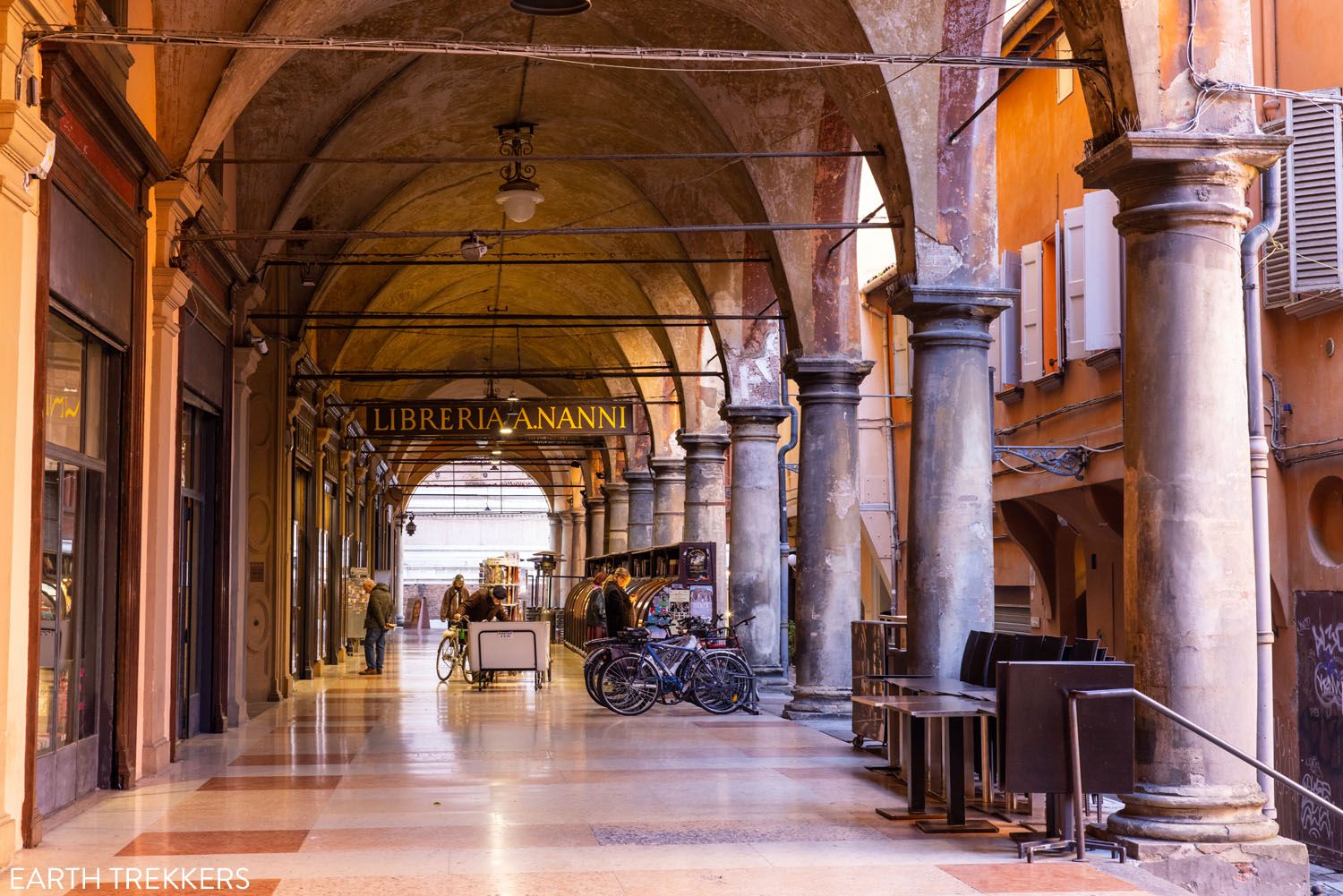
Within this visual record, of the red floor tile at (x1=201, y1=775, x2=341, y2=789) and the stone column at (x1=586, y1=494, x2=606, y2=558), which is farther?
the stone column at (x1=586, y1=494, x2=606, y2=558)

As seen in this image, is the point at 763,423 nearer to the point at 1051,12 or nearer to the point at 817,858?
the point at 1051,12

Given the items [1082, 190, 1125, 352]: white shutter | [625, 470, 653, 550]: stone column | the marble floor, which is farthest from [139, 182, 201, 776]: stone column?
[625, 470, 653, 550]: stone column

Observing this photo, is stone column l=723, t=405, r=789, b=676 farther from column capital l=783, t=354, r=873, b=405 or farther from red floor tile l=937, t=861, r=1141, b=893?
red floor tile l=937, t=861, r=1141, b=893

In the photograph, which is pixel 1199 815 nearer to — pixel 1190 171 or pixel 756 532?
pixel 1190 171

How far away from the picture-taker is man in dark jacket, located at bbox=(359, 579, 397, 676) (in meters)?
21.1

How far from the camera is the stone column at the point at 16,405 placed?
6488 millimetres

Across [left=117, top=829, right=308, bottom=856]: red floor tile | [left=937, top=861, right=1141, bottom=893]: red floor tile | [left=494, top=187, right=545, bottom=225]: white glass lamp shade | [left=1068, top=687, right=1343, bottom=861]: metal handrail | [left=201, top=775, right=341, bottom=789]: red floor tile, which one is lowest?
[left=201, top=775, right=341, bottom=789]: red floor tile

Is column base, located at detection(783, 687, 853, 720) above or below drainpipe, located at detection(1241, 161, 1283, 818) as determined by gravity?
below

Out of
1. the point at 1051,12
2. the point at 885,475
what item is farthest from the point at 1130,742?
the point at 885,475

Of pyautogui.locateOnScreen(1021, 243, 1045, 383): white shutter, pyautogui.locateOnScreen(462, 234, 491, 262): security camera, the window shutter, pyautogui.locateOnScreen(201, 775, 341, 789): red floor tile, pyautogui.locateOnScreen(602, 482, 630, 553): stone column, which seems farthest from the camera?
pyautogui.locateOnScreen(602, 482, 630, 553): stone column

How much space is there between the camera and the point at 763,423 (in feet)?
58.7

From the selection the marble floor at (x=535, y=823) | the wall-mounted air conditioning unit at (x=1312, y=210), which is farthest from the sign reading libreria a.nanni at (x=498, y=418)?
the wall-mounted air conditioning unit at (x=1312, y=210)

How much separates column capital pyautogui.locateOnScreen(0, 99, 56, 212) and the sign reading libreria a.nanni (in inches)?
609

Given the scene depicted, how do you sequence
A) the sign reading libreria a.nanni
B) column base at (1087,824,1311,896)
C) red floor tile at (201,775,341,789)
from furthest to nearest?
1. the sign reading libreria a.nanni
2. red floor tile at (201,775,341,789)
3. column base at (1087,824,1311,896)
